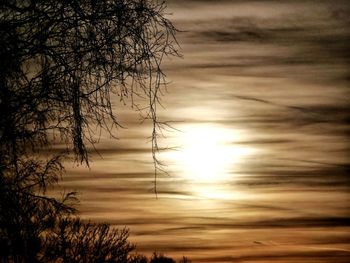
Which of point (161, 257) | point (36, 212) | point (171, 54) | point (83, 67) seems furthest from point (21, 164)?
point (161, 257)

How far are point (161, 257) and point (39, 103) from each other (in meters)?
35.0

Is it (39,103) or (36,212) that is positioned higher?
(39,103)

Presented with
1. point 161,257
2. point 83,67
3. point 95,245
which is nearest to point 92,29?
point 83,67

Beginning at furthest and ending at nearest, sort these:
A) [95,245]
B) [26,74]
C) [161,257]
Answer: [161,257]
[95,245]
[26,74]

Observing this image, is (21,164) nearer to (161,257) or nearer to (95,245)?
(95,245)

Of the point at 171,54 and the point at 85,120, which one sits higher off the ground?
the point at 171,54

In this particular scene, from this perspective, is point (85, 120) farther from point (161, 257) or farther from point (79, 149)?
point (161, 257)

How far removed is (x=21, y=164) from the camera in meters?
7.53

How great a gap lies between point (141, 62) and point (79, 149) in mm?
912

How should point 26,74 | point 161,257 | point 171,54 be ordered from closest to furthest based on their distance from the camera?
1. point 26,74
2. point 171,54
3. point 161,257

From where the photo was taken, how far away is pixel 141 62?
780 centimetres

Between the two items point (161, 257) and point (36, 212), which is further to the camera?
point (161, 257)

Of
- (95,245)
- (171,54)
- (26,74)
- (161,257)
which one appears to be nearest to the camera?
(26,74)

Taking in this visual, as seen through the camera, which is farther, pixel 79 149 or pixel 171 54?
pixel 171 54
